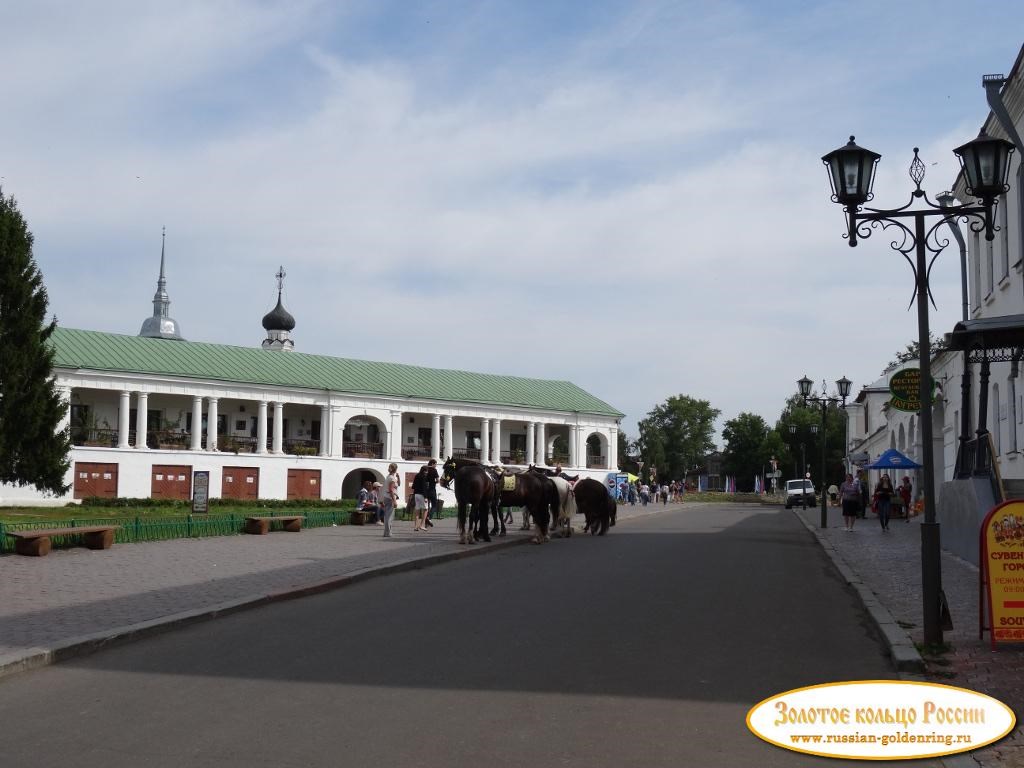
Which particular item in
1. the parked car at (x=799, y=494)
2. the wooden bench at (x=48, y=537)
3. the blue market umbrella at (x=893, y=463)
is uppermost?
the blue market umbrella at (x=893, y=463)

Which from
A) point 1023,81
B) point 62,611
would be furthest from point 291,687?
point 1023,81

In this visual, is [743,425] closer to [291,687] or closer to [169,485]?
[169,485]

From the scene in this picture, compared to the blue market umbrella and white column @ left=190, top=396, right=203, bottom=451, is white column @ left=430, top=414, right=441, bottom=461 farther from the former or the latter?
the blue market umbrella

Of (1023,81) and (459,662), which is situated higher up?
(1023,81)

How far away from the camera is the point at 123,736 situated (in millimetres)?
6422

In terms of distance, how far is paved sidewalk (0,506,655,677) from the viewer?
9875 mm

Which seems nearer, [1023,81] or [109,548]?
[109,548]

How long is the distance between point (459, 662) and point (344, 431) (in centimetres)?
6407

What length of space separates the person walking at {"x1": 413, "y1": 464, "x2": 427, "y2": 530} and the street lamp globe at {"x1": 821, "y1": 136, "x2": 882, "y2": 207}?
18367 mm

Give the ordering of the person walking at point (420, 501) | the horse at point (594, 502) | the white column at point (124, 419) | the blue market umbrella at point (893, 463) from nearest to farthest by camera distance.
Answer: the horse at point (594, 502)
the person walking at point (420, 501)
the blue market umbrella at point (893, 463)
the white column at point (124, 419)

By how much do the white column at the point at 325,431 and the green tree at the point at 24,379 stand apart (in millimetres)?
27100

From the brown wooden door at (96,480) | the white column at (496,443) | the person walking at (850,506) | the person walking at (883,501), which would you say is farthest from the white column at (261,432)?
the person walking at (883,501)

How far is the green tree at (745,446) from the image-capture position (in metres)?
124

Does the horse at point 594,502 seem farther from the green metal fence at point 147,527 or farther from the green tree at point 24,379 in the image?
the green tree at point 24,379
